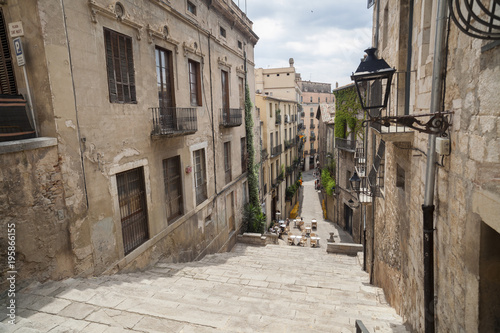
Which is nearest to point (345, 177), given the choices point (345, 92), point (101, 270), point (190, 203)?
point (345, 92)

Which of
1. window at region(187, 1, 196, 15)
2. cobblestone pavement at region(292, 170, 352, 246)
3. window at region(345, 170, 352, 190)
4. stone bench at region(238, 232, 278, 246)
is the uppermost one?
window at region(187, 1, 196, 15)

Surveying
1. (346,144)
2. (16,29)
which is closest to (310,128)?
(346,144)

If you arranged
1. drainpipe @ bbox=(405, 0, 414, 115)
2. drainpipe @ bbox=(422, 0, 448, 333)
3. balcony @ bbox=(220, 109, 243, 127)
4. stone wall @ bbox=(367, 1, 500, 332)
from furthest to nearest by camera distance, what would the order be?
1. balcony @ bbox=(220, 109, 243, 127)
2. drainpipe @ bbox=(405, 0, 414, 115)
3. drainpipe @ bbox=(422, 0, 448, 333)
4. stone wall @ bbox=(367, 1, 500, 332)

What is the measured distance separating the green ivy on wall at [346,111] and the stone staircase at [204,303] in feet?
38.2

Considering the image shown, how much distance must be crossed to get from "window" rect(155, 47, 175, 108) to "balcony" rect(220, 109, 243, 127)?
12.4 ft

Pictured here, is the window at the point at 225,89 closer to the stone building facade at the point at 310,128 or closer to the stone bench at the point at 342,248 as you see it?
the stone bench at the point at 342,248

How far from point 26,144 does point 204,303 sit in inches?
163

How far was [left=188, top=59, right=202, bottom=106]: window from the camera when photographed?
10625mm

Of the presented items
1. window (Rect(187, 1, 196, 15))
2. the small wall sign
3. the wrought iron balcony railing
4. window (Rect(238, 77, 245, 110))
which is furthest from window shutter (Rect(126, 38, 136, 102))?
the wrought iron balcony railing

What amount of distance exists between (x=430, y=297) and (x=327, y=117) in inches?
1037

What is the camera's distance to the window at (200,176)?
1095 cm

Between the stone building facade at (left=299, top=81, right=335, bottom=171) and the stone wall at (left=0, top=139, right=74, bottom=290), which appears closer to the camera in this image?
the stone wall at (left=0, top=139, right=74, bottom=290)

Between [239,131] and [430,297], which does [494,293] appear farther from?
[239,131]

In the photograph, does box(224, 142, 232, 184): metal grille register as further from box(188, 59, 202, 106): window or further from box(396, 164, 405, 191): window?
box(396, 164, 405, 191): window
